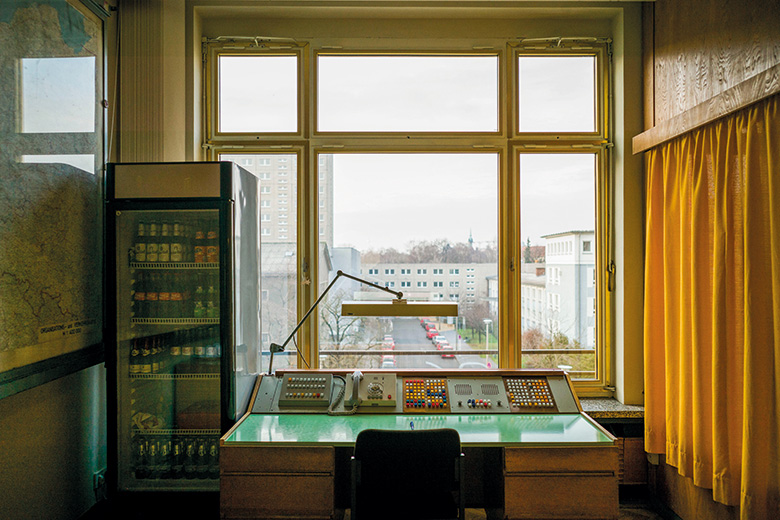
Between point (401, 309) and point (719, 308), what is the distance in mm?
1496

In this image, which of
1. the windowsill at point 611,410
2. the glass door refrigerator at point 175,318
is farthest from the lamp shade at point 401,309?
the windowsill at point 611,410

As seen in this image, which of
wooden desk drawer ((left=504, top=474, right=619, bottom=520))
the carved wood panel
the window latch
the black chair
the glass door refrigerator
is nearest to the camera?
the black chair

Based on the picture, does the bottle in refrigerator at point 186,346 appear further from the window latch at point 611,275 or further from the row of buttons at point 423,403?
the window latch at point 611,275

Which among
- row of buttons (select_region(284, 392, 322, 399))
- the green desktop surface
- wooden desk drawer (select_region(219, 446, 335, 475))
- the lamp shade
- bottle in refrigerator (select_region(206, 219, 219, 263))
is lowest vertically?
wooden desk drawer (select_region(219, 446, 335, 475))

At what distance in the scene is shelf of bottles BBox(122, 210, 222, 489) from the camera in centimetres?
250

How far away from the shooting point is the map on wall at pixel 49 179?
1.92 meters

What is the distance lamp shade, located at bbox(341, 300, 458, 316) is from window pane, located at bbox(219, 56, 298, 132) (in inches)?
53.4

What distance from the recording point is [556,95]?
10.4 ft

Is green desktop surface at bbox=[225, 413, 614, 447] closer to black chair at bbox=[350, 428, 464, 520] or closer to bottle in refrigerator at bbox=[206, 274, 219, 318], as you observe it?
black chair at bbox=[350, 428, 464, 520]

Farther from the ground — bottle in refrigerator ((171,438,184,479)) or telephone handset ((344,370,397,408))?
telephone handset ((344,370,397,408))

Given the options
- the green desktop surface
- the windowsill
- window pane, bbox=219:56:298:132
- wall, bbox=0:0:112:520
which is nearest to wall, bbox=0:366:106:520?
wall, bbox=0:0:112:520

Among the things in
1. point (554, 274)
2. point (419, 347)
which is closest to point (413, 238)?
point (419, 347)

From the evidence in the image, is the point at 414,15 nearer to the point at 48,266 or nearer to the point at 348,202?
the point at 348,202

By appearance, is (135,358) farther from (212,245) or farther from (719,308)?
(719,308)
